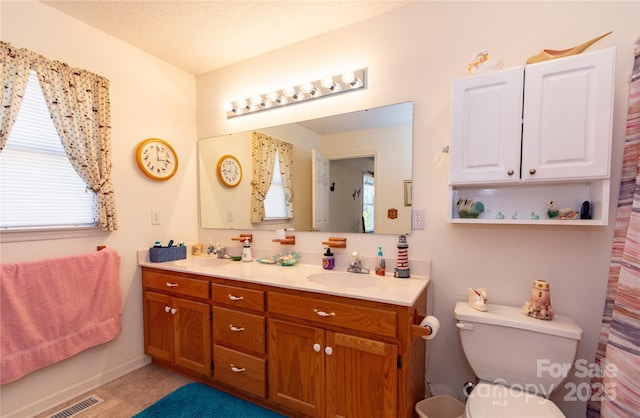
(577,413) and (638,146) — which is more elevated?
(638,146)

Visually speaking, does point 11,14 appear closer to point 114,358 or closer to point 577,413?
point 114,358

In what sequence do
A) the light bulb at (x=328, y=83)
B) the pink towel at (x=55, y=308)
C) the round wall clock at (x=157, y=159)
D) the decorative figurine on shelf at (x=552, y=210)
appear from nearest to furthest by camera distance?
the decorative figurine on shelf at (x=552, y=210), the pink towel at (x=55, y=308), the light bulb at (x=328, y=83), the round wall clock at (x=157, y=159)

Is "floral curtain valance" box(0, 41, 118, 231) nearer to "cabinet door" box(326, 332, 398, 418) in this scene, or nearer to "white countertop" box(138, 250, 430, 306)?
"white countertop" box(138, 250, 430, 306)

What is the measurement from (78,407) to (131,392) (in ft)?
0.91

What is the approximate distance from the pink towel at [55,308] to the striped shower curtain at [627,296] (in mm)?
2815

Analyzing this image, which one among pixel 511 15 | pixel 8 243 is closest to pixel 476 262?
pixel 511 15

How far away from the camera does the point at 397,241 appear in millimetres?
1808

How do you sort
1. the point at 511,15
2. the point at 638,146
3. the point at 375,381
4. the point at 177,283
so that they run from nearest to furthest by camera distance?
the point at 638,146
the point at 375,381
the point at 511,15
the point at 177,283

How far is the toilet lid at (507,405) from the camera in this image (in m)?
1.11

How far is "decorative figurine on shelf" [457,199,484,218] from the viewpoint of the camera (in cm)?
152

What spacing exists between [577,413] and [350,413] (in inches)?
46.1

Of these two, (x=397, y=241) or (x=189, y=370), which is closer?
(x=397, y=241)

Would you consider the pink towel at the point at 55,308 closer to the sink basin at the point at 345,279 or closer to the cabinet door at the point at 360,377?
the sink basin at the point at 345,279

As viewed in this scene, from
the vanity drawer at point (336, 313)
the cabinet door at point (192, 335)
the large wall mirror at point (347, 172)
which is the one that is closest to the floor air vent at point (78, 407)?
the cabinet door at point (192, 335)
